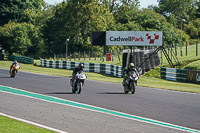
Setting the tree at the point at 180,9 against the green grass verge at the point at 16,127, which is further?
the tree at the point at 180,9

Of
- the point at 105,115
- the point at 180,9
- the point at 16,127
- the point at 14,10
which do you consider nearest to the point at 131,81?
the point at 105,115

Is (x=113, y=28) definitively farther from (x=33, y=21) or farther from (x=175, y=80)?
(x=175, y=80)

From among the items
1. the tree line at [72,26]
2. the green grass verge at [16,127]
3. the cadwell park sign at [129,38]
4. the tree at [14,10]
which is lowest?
the green grass verge at [16,127]

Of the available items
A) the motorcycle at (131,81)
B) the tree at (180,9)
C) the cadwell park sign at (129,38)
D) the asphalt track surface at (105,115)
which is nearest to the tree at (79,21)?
the cadwell park sign at (129,38)

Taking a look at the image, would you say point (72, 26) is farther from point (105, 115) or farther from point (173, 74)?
point (105, 115)

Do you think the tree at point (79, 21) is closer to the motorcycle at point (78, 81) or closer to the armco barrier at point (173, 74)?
the armco barrier at point (173, 74)

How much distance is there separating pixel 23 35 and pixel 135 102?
6058cm

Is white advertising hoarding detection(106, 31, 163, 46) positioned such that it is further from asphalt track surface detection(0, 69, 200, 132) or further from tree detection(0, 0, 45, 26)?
tree detection(0, 0, 45, 26)

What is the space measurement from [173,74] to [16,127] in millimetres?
25843

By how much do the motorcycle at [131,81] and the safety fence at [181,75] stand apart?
12.6m

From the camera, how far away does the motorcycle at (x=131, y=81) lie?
67.4 ft

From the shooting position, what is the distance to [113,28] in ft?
238

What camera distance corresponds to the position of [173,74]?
35312 mm

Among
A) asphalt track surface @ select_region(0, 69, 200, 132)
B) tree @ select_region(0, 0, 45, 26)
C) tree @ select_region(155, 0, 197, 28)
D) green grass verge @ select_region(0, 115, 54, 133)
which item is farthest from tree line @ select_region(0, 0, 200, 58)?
green grass verge @ select_region(0, 115, 54, 133)
